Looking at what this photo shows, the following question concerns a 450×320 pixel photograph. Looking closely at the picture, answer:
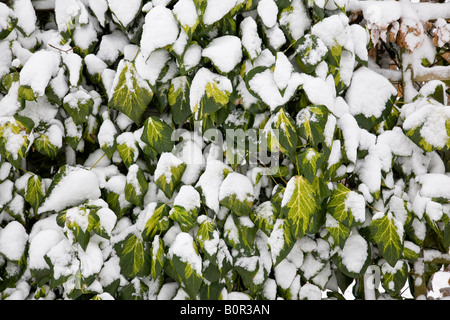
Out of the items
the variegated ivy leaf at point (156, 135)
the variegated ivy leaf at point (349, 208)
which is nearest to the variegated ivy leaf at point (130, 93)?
the variegated ivy leaf at point (156, 135)

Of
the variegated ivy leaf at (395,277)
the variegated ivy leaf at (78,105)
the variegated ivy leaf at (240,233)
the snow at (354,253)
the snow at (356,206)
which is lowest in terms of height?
the variegated ivy leaf at (395,277)

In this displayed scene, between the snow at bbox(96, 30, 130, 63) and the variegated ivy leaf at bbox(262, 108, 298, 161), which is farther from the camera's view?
the snow at bbox(96, 30, 130, 63)

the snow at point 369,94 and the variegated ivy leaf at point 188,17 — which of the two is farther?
the snow at point 369,94

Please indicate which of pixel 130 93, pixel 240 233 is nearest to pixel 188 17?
pixel 130 93

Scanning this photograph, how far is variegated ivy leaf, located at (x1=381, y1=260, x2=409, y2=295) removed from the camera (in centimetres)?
115

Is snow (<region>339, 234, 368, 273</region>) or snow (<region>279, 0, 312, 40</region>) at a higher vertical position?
snow (<region>279, 0, 312, 40</region>)

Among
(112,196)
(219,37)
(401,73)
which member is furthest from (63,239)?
(401,73)

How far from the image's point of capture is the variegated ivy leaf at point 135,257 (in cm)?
110

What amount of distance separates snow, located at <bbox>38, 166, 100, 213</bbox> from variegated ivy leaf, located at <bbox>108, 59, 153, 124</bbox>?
207 millimetres

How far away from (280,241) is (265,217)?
8cm

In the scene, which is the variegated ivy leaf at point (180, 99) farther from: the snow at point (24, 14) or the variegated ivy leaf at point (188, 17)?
the snow at point (24, 14)

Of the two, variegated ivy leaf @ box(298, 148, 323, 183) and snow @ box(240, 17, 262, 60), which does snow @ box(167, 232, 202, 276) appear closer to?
variegated ivy leaf @ box(298, 148, 323, 183)

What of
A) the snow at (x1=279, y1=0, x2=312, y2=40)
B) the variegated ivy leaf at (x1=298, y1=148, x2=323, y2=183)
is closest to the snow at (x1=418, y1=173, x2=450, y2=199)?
the variegated ivy leaf at (x1=298, y1=148, x2=323, y2=183)

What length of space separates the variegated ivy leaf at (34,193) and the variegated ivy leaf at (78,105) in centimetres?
20
